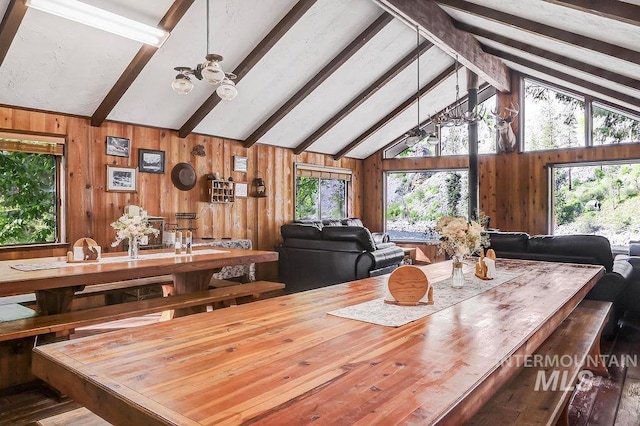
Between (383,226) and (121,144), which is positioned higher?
(121,144)

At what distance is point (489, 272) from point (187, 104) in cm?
452

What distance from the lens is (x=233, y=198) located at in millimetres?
6855

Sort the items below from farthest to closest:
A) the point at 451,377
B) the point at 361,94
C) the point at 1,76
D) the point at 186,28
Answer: the point at 361,94, the point at 186,28, the point at 1,76, the point at 451,377

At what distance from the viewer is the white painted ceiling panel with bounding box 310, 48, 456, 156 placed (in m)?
7.31

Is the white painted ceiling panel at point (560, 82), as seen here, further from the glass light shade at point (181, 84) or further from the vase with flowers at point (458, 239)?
the glass light shade at point (181, 84)

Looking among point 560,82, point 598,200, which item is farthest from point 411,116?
point 598,200

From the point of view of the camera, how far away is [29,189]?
4922mm

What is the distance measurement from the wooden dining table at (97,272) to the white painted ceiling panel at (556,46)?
4.03 meters

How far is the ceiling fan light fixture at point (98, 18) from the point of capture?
331cm

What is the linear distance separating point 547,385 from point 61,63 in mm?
5030

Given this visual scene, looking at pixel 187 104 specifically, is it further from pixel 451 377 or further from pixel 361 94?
pixel 451 377

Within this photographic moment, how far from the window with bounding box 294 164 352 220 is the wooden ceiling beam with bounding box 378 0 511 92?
11.4 feet

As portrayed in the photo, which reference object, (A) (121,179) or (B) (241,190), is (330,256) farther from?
(A) (121,179)

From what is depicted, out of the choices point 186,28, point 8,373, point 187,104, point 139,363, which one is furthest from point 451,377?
point 187,104
